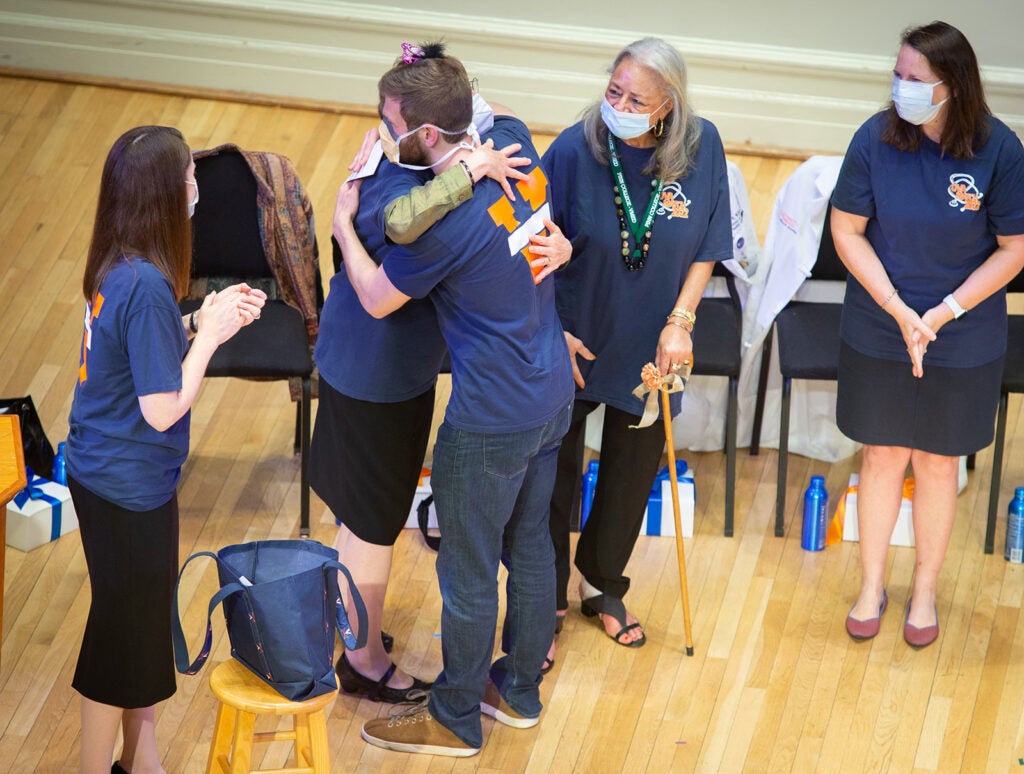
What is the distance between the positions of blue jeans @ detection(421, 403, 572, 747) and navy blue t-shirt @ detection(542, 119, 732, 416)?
1.44 feet

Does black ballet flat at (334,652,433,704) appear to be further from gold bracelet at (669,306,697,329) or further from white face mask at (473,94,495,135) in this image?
white face mask at (473,94,495,135)

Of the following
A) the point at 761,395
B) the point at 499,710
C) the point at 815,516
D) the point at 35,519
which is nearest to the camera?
the point at 499,710

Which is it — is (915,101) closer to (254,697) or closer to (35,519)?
(254,697)

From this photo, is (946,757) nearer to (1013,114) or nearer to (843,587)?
(843,587)

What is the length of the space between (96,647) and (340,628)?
55 centimetres

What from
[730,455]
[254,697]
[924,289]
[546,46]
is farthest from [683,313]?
[546,46]

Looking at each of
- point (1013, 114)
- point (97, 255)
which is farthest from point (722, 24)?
point (97, 255)

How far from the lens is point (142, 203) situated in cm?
294

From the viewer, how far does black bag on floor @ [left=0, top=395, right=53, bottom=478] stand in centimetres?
444

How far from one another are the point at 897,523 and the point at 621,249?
1.46 m

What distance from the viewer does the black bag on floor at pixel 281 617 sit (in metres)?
2.99

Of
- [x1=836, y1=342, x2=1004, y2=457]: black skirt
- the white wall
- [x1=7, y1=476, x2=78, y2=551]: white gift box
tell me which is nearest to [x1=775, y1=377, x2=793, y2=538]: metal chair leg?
[x1=836, y1=342, x2=1004, y2=457]: black skirt

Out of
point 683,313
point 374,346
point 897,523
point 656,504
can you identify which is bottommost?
point 897,523

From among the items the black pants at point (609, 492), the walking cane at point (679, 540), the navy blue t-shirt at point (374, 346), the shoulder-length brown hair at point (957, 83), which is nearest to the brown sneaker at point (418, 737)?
the black pants at point (609, 492)
